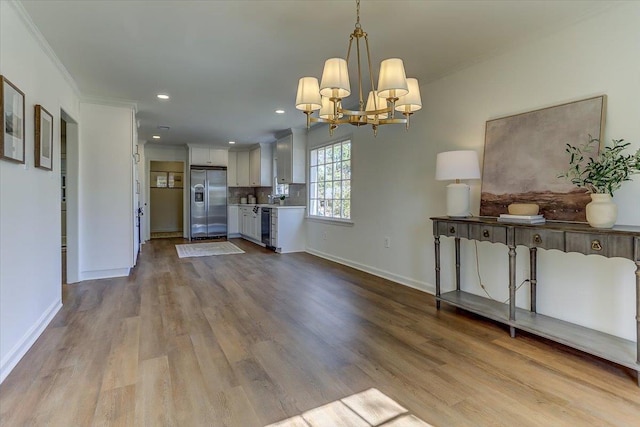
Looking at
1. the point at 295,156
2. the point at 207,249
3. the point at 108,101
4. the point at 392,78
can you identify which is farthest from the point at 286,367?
the point at 207,249

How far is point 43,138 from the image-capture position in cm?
272

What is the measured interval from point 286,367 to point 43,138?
8.76ft

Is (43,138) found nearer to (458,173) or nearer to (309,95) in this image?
(309,95)

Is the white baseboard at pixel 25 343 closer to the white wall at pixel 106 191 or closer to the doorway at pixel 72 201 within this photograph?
the doorway at pixel 72 201

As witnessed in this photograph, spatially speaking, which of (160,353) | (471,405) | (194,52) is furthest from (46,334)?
(471,405)

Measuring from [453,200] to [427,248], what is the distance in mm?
871

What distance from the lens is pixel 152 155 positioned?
27.0 feet

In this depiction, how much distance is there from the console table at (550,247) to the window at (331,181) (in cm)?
235

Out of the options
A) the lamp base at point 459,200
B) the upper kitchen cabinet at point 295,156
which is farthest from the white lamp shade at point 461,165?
the upper kitchen cabinet at point 295,156

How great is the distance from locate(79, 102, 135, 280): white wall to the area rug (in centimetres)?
153

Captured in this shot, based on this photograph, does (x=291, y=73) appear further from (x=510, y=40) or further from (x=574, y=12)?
(x=574, y=12)

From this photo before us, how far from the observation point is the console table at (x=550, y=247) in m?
1.93

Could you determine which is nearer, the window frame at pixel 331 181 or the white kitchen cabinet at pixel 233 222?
the window frame at pixel 331 181

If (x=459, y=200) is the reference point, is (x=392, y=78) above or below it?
above
